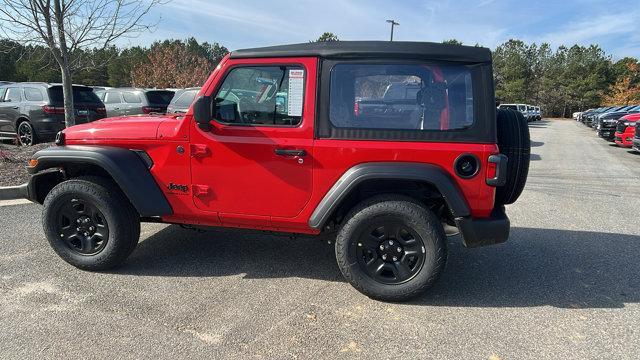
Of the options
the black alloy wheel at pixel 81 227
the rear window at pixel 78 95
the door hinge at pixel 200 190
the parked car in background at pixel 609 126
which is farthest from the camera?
the parked car in background at pixel 609 126

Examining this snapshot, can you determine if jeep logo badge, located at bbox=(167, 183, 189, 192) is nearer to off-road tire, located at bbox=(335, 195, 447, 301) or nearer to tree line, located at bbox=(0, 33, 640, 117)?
off-road tire, located at bbox=(335, 195, 447, 301)

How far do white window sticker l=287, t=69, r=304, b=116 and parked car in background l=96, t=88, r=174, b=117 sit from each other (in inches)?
394

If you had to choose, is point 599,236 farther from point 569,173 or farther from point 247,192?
point 569,173

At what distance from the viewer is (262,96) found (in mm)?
3529

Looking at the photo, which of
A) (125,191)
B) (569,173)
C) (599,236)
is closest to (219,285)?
(125,191)

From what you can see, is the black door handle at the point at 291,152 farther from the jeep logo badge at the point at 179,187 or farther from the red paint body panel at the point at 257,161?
the jeep logo badge at the point at 179,187

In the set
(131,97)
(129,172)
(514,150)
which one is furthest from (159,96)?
(514,150)

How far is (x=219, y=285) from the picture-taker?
366cm

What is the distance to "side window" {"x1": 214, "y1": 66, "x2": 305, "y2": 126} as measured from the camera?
3.45m

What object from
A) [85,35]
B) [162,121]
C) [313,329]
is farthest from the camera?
[85,35]

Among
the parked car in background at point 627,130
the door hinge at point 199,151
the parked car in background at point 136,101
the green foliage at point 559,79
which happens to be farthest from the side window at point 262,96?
the green foliage at point 559,79

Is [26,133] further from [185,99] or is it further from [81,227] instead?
[81,227]

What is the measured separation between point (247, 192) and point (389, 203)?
44.2 inches

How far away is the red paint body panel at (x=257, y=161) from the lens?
10.8 feet
